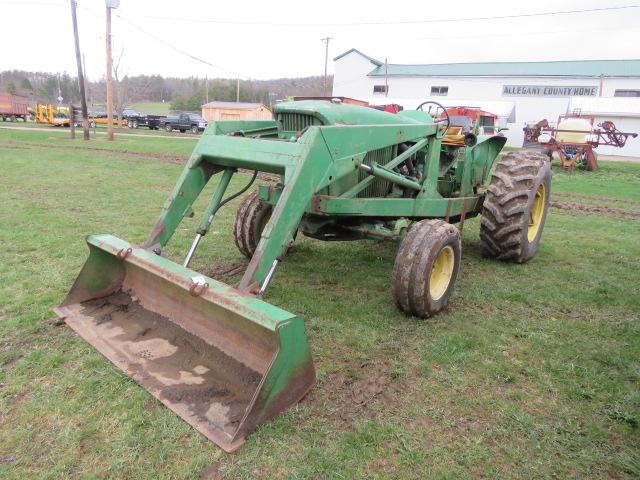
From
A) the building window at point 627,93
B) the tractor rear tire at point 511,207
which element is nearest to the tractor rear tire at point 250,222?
the tractor rear tire at point 511,207

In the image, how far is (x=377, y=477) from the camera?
234 centimetres

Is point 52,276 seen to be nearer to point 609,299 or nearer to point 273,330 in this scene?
point 273,330

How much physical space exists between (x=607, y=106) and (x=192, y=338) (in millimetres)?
38308

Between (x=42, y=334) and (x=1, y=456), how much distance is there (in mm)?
1298

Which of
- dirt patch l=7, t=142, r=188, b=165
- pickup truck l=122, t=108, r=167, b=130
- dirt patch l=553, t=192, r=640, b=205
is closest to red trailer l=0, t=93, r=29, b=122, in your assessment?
pickup truck l=122, t=108, r=167, b=130

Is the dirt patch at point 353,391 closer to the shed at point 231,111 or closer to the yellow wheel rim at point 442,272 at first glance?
the yellow wheel rim at point 442,272

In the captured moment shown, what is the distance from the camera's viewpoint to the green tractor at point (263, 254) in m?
2.71

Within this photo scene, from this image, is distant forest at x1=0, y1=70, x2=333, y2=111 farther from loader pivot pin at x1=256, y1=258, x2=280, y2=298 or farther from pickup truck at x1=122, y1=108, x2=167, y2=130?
loader pivot pin at x1=256, y1=258, x2=280, y2=298

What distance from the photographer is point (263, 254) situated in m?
3.05

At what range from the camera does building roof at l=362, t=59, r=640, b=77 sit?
40281 mm

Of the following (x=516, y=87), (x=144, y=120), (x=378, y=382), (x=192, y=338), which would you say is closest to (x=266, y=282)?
(x=192, y=338)

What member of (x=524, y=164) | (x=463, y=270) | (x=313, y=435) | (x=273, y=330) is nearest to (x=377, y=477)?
(x=313, y=435)

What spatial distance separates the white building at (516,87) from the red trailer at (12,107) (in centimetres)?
2922

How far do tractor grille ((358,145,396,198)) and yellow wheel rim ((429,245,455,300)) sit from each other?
90cm
